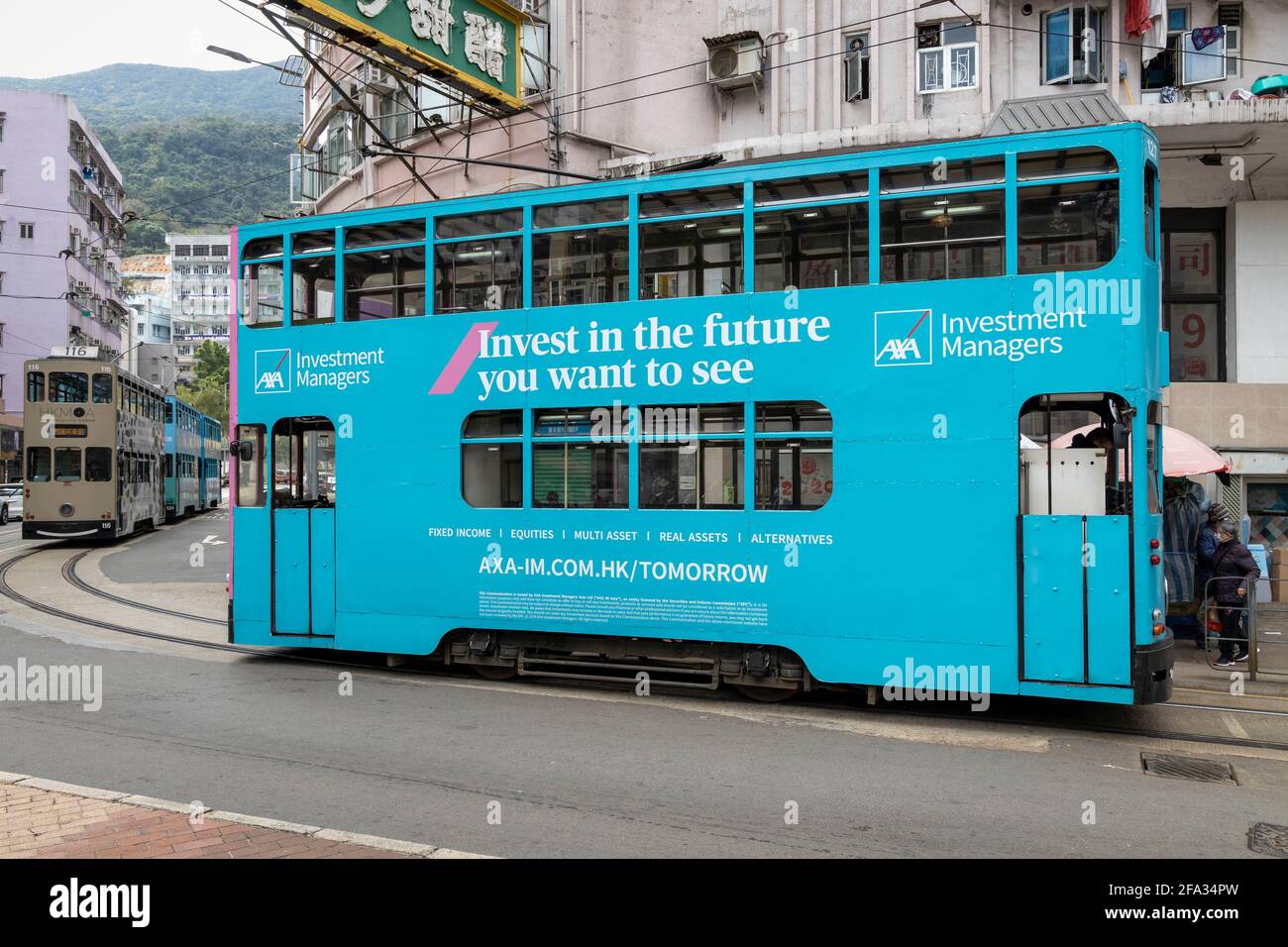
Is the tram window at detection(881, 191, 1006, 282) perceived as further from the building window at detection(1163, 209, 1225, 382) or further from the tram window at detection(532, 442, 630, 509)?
the building window at detection(1163, 209, 1225, 382)

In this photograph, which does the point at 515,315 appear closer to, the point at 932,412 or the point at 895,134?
the point at 932,412

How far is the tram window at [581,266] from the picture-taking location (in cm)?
900

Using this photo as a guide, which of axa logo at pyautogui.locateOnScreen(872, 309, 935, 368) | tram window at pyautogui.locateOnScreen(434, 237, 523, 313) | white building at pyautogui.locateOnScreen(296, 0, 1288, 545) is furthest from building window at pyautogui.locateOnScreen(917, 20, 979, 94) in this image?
axa logo at pyautogui.locateOnScreen(872, 309, 935, 368)

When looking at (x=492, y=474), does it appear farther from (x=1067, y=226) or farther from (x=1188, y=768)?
(x=1188, y=768)

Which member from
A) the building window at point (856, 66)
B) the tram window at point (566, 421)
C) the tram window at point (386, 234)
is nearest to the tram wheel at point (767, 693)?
the tram window at point (566, 421)

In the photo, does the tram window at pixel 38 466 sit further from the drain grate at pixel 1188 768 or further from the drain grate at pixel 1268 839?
the drain grate at pixel 1268 839

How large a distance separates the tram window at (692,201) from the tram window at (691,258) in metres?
0.09

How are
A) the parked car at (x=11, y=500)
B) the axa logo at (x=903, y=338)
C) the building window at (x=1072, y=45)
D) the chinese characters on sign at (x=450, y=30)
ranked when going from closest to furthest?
the axa logo at (x=903, y=338) < the chinese characters on sign at (x=450, y=30) < the building window at (x=1072, y=45) < the parked car at (x=11, y=500)

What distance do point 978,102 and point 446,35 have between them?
853cm

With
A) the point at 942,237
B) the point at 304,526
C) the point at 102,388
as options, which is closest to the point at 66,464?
the point at 102,388

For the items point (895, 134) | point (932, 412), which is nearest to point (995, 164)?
point (932, 412)

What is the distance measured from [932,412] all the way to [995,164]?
191 cm

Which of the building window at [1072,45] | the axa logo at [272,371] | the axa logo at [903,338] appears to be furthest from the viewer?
the building window at [1072,45]
